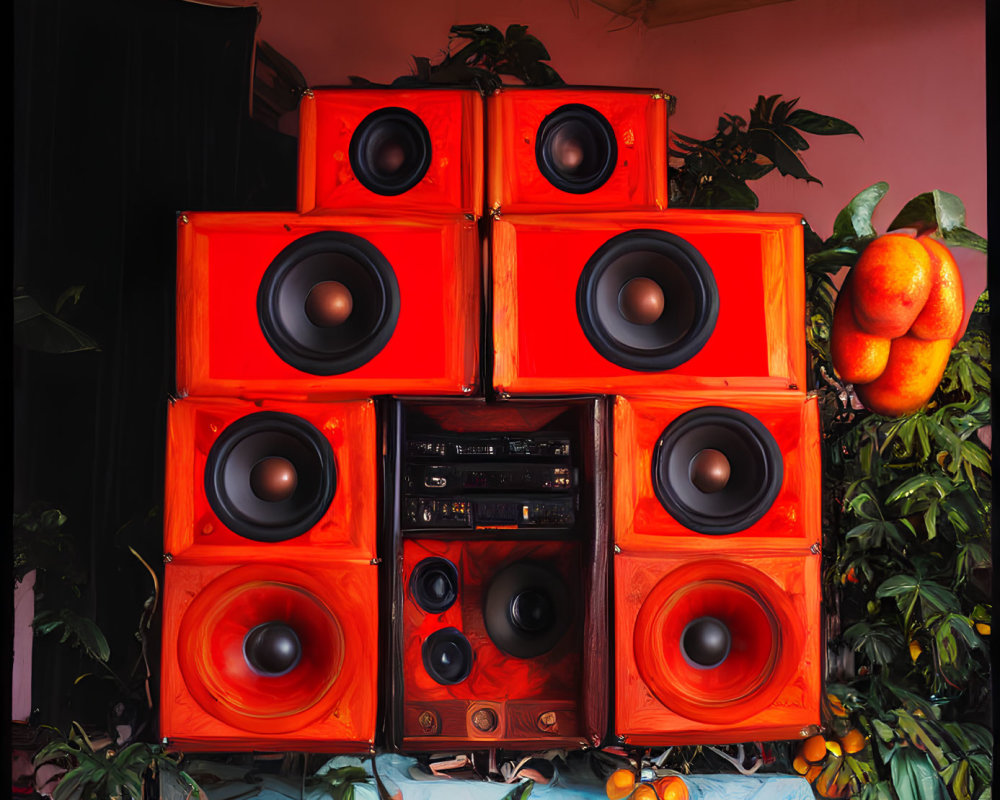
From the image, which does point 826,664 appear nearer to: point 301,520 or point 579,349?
point 579,349

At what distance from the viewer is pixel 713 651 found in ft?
4.00

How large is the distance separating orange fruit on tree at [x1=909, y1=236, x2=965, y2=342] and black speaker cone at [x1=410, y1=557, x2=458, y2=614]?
894 millimetres

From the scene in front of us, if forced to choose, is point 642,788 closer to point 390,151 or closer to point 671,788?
point 671,788

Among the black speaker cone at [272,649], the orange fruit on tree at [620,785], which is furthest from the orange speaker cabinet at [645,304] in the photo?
the orange fruit on tree at [620,785]

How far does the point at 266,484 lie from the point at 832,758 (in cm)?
106

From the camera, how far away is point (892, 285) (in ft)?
4.10

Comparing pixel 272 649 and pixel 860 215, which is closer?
pixel 272 649

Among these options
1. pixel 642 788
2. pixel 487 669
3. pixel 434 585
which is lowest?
pixel 642 788

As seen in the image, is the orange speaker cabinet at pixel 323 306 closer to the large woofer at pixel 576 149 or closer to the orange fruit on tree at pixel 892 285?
the large woofer at pixel 576 149

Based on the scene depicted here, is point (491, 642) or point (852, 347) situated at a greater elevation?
A: point (852, 347)

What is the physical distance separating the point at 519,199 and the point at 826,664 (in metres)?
0.95

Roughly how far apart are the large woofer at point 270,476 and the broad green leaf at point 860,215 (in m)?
0.96

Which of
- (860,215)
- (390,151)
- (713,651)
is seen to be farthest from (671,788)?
(390,151)

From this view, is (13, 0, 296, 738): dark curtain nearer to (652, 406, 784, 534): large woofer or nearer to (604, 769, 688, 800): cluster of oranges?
(652, 406, 784, 534): large woofer
